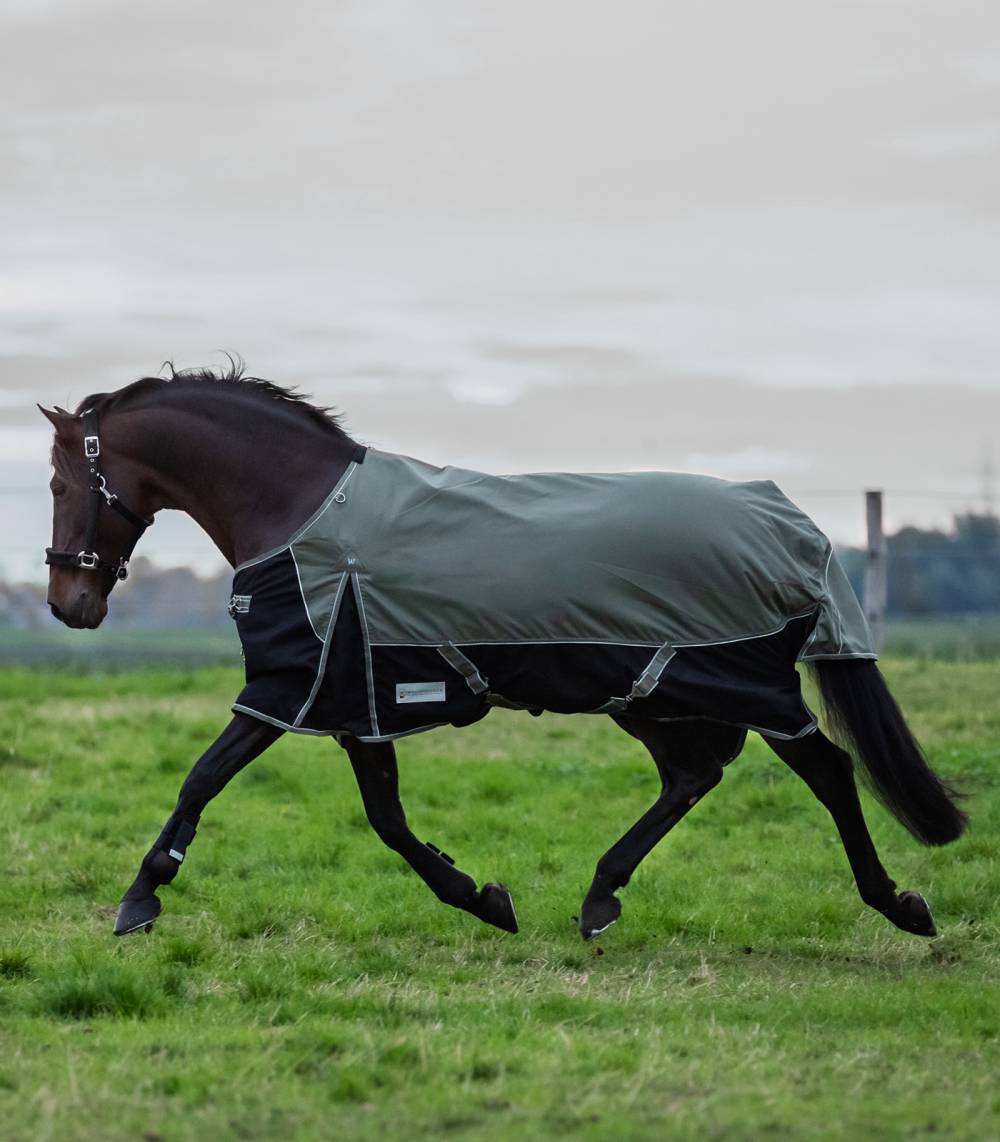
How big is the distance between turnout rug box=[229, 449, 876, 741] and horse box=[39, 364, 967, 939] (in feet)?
0.04

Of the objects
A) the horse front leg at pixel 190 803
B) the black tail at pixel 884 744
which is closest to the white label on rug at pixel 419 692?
the horse front leg at pixel 190 803

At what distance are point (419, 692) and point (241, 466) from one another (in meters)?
1.20

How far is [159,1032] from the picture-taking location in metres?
4.95

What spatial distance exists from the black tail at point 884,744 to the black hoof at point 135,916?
9.47ft

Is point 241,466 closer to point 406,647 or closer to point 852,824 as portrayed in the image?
point 406,647

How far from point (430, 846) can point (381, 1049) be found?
1922mm

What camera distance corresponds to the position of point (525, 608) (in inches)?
243

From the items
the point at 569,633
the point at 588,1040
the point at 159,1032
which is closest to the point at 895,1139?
the point at 588,1040

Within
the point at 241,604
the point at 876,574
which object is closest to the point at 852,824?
the point at 241,604

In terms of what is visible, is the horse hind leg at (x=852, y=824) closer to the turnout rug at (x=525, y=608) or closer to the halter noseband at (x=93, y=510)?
the turnout rug at (x=525, y=608)

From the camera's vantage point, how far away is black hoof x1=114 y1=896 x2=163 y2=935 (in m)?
6.12

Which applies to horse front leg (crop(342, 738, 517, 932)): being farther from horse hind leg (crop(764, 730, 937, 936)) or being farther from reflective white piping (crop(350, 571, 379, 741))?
horse hind leg (crop(764, 730, 937, 936))

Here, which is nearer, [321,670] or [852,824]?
[321,670]

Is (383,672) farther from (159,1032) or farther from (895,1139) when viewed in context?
(895,1139)
